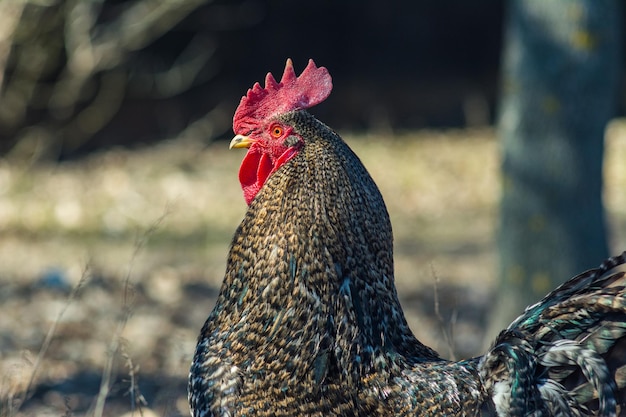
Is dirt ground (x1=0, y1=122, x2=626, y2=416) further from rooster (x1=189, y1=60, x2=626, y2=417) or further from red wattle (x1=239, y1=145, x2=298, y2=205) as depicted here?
rooster (x1=189, y1=60, x2=626, y2=417)

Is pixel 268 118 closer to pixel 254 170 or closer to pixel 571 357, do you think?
pixel 254 170

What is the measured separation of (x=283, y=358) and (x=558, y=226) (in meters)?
3.19

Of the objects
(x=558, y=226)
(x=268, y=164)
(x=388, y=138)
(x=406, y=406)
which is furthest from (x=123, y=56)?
(x=406, y=406)

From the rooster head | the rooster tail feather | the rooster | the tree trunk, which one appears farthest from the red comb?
the tree trunk

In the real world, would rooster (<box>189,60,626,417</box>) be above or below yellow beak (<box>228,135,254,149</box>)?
below

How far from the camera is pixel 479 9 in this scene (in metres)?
17.0

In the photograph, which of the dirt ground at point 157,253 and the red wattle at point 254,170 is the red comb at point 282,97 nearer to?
the red wattle at point 254,170

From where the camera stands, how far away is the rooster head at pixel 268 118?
3.96m

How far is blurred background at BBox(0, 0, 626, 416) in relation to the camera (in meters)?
6.15

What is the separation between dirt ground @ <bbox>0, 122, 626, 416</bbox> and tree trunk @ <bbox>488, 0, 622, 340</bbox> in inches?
26.3

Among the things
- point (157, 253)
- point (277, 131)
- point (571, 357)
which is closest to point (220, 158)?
point (157, 253)

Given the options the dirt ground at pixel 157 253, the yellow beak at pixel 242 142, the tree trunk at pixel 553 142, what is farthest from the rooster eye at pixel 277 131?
the tree trunk at pixel 553 142

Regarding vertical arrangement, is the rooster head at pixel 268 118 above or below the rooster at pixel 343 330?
above

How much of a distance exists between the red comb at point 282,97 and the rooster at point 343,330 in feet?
0.35
